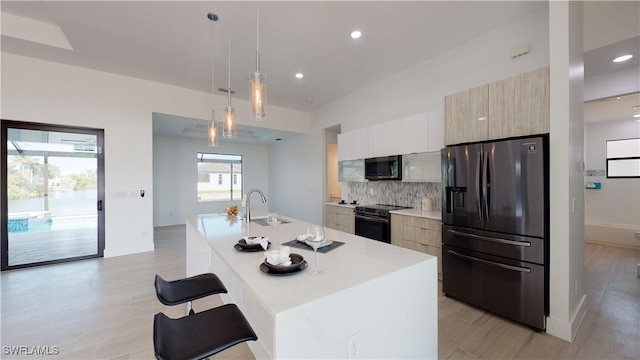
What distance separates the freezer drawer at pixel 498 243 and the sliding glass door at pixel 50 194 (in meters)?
5.51

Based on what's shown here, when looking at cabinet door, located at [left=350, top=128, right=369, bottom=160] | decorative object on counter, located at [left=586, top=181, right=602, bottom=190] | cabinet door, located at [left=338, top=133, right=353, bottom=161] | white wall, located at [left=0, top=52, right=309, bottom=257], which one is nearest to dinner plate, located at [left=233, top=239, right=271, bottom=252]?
cabinet door, located at [left=350, top=128, right=369, bottom=160]

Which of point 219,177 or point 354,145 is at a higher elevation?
point 354,145

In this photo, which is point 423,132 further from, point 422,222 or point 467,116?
point 422,222

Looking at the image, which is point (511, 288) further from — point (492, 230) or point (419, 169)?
point (419, 169)

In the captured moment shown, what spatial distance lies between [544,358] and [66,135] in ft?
21.9

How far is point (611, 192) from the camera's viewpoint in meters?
5.09

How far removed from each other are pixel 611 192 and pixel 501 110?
510 cm

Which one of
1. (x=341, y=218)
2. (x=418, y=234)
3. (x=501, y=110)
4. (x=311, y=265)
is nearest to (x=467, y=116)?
(x=501, y=110)

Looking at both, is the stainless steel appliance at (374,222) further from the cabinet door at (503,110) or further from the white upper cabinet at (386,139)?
the cabinet door at (503,110)

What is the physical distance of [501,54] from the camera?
A: 301 centimetres

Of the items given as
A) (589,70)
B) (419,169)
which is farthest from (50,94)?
(589,70)

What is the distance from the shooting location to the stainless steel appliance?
3696mm

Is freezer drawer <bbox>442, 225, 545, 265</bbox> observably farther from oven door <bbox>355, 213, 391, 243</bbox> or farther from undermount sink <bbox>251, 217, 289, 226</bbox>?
undermount sink <bbox>251, 217, 289, 226</bbox>

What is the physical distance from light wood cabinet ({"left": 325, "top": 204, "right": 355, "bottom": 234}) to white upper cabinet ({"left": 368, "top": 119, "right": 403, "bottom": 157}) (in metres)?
1.14
